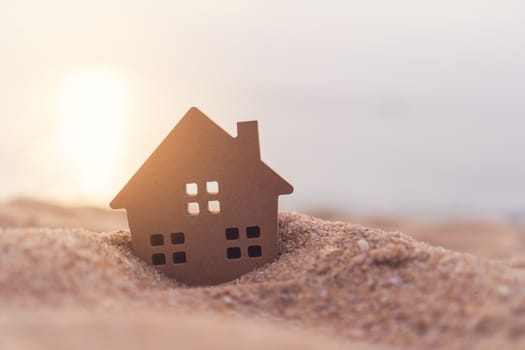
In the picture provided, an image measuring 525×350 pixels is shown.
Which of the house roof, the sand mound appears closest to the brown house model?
the house roof

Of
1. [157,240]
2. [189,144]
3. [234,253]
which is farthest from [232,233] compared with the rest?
[189,144]

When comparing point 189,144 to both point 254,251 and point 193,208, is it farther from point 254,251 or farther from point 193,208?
point 254,251

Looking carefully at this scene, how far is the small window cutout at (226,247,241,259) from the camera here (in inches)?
125

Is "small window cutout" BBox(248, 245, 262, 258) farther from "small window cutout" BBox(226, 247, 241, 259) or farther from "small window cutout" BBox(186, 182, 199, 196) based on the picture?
"small window cutout" BBox(186, 182, 199, 196)

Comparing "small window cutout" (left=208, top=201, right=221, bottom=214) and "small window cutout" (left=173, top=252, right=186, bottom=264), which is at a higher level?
"small window cutout" (left=208, top=201, right=221, bottom=214)

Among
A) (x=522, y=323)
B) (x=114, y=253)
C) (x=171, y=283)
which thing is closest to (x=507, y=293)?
(x=522, y=323)

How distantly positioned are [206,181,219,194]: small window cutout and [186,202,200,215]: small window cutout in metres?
0.09

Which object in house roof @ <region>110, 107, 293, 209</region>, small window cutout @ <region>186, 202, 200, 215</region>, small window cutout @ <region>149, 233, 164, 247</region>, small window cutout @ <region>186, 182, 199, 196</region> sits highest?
house roof @ <region>110, 107, 293, 209</region>

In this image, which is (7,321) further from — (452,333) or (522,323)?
(522,323)

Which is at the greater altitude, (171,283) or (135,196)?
(135,196)

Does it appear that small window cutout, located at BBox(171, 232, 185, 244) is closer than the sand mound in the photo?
No

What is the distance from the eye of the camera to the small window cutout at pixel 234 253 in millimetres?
3170

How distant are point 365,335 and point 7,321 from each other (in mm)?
1115

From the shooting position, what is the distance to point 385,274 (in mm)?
2693
